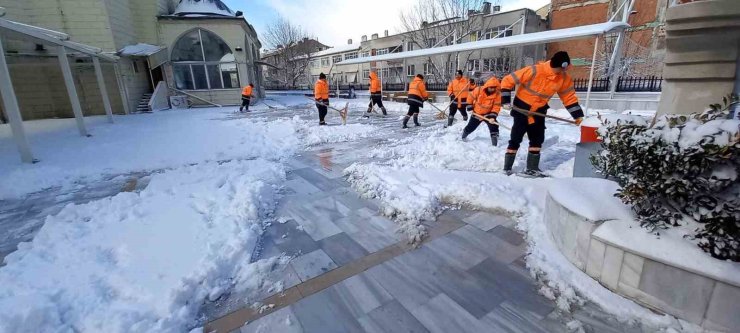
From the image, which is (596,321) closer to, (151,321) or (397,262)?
(397,262)

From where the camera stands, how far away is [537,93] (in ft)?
13.8

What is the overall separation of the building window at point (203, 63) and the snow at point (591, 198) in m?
20.2

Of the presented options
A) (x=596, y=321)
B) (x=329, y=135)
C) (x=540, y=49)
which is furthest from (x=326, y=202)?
(x=540, y=49)

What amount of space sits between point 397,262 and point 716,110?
2.32 meters

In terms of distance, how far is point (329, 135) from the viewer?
811 cm

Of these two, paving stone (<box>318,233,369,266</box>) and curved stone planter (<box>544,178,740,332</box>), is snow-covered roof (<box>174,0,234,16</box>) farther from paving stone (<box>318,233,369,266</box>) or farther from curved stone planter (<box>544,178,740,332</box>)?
curved stone planter (<box>544,178,740,332</box>)

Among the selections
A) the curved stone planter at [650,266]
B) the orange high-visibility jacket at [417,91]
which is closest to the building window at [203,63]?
the orange high-visibility jacket at [417,91]

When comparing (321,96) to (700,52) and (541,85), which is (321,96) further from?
(700,52)

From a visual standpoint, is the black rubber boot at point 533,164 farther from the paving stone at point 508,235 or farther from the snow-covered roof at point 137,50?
the snow-covered roof at point 137,50

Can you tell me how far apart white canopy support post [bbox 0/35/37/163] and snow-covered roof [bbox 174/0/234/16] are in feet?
50.4

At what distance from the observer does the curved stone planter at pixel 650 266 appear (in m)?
1.71

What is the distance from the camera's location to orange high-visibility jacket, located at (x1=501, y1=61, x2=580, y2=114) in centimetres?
415

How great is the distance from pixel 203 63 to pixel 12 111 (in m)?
14.2

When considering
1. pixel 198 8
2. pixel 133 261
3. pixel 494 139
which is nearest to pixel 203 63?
pixel 198 8
